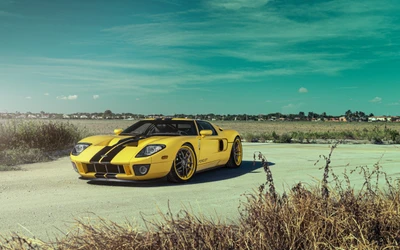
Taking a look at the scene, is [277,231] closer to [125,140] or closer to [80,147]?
[125,140]

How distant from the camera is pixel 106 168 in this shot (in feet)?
26.6

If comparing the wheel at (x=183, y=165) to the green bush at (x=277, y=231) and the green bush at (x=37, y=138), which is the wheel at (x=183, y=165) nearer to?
the green bush at (x=277, y=231)

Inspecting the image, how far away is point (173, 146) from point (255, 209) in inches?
164

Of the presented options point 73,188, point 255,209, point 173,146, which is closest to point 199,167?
point 173,146

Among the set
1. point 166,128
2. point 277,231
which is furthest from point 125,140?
point 277,231

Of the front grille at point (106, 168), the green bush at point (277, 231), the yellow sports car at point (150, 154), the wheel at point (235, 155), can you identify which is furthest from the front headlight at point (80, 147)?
the green bush at point (277, 231)

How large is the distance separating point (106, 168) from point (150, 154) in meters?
0.91

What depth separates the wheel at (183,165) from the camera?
8.41 meters

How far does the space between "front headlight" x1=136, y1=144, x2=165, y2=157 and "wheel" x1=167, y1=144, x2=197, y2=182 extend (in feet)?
1.51

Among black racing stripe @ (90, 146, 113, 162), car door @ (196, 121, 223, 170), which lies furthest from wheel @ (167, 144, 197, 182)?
black racing stripe @ (90, 146, 113, 162)

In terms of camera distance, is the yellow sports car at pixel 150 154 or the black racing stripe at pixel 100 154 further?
the black racing stripe at pixel 100 154

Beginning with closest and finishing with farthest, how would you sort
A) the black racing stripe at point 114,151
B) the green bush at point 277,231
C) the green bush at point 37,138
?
the green bush at point 277,231 → the black racing stripe at point 114,151 → the green bush at point 37,138

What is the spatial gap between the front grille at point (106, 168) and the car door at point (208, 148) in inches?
72.5

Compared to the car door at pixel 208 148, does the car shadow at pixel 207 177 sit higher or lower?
lower
